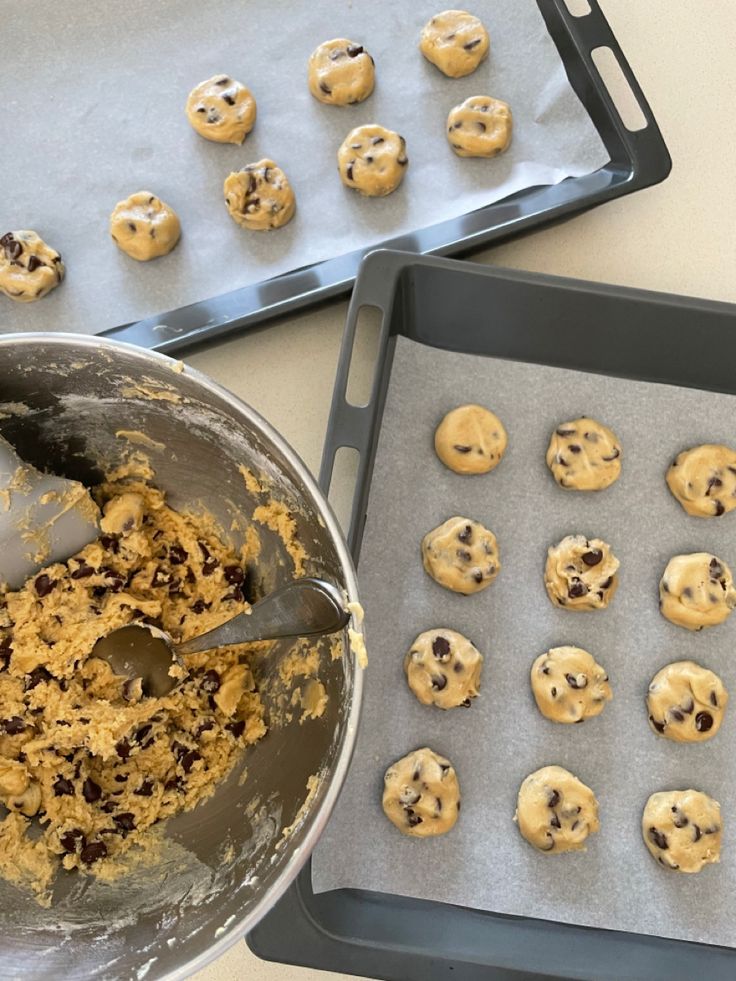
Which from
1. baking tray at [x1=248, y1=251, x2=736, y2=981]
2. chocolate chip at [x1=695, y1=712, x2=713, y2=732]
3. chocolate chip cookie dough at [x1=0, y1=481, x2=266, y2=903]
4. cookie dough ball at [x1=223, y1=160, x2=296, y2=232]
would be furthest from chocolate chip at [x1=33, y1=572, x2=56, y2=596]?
chocolate chip at [x1=695, y1=712, x2=713, y2=732]

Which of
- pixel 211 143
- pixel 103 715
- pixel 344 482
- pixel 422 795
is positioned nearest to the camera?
pixel 103 715

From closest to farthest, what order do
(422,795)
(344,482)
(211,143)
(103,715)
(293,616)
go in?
(293,616)
(103,715)
(422,795)
(344,482)
(211,143)

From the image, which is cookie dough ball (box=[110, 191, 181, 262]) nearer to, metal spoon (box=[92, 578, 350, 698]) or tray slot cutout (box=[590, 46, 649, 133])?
metal spoon (box=[92, 578, 350, 698])

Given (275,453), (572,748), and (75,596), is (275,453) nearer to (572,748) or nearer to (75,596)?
(75,596)

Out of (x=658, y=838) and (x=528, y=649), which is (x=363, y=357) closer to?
(x=528, y=649)

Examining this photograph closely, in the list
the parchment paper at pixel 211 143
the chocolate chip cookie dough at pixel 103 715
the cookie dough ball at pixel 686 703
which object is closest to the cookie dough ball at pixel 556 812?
the cookie dough ball at pixel 686 703

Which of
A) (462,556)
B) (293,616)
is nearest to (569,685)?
(462,556)
